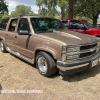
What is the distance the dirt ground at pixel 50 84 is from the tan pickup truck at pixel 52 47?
0.35 meters

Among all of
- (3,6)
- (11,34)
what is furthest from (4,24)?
(3,6)

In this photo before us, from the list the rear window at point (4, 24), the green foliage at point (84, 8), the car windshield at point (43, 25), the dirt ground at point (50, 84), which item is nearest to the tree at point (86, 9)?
the green foliage at point (84, 8)

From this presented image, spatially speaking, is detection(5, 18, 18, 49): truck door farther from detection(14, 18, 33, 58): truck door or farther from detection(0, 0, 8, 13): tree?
detection(0, 0, 8, 13): tree

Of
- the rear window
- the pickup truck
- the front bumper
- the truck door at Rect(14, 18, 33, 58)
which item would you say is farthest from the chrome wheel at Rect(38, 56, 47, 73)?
the pickup truck

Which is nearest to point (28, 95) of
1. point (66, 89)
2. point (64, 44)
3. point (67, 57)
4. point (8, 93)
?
point (8, 93)

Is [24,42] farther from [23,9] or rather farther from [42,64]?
[23,9]

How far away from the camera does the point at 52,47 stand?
3.18 meters

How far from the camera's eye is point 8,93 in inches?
113

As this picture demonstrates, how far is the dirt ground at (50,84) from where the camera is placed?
2756 mm

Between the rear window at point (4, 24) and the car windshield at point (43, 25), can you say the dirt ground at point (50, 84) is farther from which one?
the rear window at point (4, 24)

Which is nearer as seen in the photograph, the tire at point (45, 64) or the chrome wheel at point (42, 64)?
the tire at point (45, 64)

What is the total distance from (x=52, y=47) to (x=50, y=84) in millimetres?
1047

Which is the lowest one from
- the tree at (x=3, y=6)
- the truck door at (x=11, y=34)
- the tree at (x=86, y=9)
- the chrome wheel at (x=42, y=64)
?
the chrome wheel at (x=42, y=64)

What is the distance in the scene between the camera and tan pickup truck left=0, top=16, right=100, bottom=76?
3.04 metres
